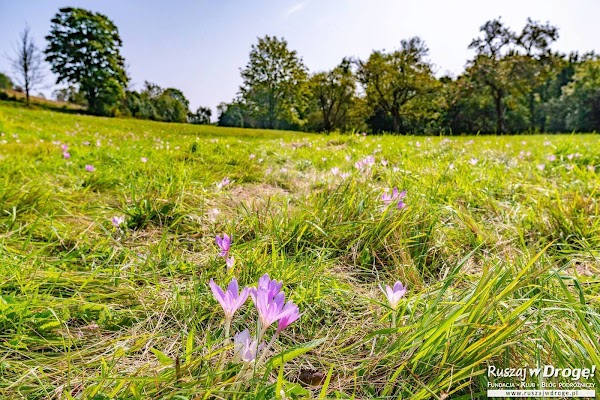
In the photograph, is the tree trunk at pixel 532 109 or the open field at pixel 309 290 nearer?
the open field at pixel 309 290

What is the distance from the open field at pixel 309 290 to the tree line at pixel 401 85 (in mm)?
34828

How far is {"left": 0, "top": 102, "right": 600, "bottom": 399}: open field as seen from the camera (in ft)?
2.80

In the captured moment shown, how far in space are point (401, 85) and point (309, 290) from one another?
43.4 meters

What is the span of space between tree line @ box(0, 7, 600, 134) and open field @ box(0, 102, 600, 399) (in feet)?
114

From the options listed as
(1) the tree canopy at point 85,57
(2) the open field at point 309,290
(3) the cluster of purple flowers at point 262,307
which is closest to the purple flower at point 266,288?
(3) the cluster of purple flowers at point 262,307

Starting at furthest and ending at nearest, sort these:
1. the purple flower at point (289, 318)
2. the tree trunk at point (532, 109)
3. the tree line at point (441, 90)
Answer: the tree trunk at point (532, 109)
the tree line at point (441, 90)
the purple flower at point (289, 318)

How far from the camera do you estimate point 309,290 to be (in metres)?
1.30

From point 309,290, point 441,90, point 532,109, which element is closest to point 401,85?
point 441,90

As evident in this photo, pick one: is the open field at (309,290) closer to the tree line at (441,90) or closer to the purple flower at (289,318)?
the purple flower at (289,318)

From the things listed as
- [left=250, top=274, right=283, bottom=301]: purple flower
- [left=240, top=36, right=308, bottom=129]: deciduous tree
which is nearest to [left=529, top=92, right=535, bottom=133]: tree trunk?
[left=240, top=36, right=308, bottom=129]: deciduous tree

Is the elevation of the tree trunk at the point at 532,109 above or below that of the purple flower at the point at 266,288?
above

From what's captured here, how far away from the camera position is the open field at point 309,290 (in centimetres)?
85

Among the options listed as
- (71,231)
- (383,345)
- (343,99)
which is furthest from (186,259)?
(343,99)

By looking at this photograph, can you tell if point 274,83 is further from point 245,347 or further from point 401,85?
point 245,347
